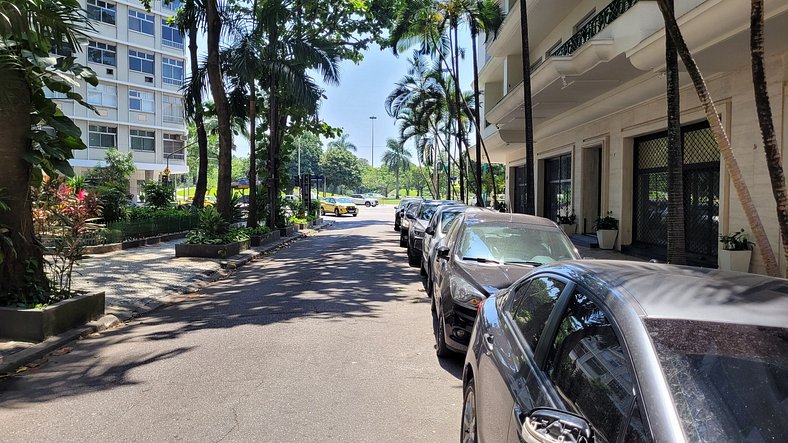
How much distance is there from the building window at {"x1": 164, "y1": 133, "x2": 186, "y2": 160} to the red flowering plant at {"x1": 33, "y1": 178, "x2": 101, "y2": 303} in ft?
117

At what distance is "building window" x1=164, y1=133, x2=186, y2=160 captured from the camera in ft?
166

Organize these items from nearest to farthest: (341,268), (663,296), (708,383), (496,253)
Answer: (708,383)
(663,296)
(496,253)
(341,268)

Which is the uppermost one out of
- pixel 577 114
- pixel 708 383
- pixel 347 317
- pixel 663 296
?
pixel 577 114

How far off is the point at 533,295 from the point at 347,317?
5173 millimetres

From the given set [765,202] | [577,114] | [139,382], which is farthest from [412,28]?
[139,382]

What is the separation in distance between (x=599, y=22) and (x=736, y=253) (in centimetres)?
681

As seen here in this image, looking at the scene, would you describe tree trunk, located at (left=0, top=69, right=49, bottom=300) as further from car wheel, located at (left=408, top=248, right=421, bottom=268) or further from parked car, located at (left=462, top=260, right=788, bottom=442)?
car wheel, located at (left=408, top=248, right=421, bottom=268)

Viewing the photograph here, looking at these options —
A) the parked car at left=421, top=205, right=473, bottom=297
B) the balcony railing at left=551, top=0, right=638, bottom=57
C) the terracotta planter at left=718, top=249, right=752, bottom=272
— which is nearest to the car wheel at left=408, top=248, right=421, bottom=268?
the parked car at left=421, top=205, right=473, bottom=297

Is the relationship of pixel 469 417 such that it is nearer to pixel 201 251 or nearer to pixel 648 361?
pixel 648 361

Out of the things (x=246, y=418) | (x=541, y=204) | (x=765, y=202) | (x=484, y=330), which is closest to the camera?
(x=484, y=330)

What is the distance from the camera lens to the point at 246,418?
440cm

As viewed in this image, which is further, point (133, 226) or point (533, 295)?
point (133, 226)

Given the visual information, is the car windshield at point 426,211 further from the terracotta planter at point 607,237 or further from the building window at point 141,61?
the building window at point 141,61

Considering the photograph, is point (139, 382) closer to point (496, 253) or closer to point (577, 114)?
point (496, 253)
